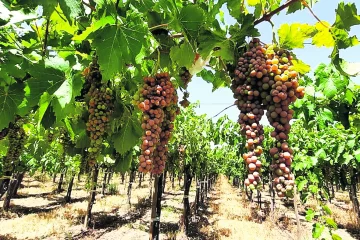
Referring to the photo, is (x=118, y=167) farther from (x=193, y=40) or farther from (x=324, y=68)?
(x=324, y=68)

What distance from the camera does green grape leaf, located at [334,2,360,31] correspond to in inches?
72.7

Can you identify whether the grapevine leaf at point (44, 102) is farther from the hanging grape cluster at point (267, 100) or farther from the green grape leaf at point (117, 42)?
the hanging grape cluster at point (267, 100)

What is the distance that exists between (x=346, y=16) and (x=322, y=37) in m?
0.18

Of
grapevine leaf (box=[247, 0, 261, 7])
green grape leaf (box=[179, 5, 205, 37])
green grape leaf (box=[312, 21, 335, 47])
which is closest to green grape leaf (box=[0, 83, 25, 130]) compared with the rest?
green grape leaf (box=[179, 5, 205, 37])

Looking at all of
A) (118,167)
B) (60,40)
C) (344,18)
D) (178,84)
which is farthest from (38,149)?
(344,18)

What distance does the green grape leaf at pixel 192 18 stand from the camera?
6.14ft

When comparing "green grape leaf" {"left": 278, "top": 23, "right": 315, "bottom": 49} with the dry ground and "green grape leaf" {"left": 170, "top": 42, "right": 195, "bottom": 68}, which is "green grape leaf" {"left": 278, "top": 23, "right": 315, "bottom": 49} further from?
the dry ground

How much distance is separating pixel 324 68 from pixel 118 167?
9.80 ft

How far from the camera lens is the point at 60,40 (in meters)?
2.53

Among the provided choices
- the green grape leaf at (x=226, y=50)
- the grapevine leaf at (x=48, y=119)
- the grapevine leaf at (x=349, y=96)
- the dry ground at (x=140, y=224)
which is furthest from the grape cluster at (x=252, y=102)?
the dry ground at (x=140, y=224)

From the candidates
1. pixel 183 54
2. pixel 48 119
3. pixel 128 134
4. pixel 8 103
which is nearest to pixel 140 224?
pixel 128 134

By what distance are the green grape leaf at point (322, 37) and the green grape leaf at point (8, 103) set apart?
2410mm

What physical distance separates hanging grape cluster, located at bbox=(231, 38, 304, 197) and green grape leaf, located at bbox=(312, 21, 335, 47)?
259mm

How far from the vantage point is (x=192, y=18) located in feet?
6.28
